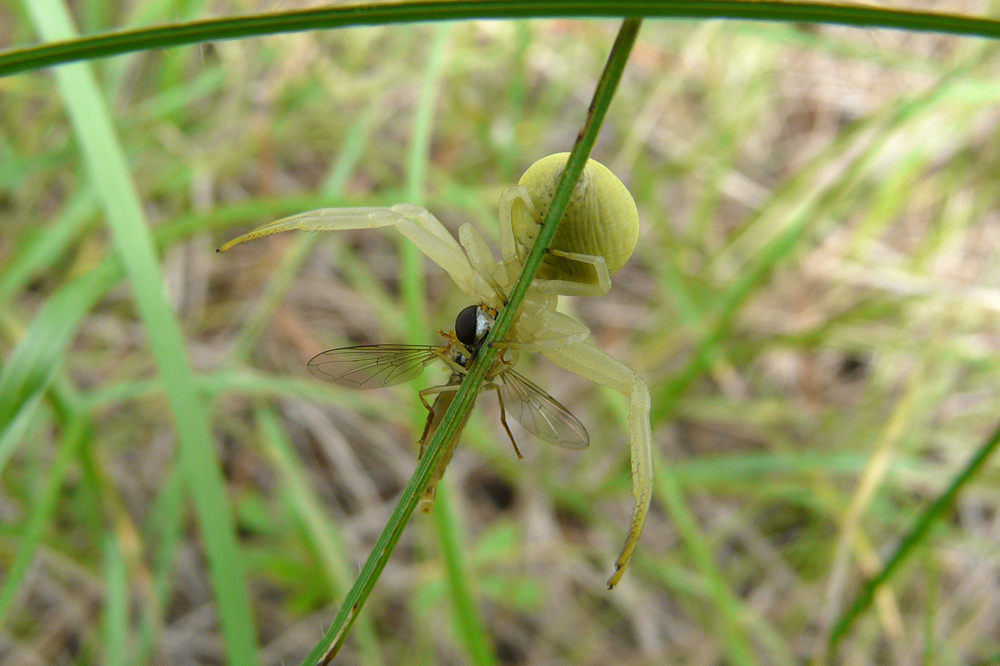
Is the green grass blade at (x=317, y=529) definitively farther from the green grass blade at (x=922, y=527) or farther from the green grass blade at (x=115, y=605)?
the green grass blade at (x=922, y=527)

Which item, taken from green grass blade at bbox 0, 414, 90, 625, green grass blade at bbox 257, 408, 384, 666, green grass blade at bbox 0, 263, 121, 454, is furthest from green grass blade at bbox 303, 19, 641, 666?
green grass blade at bbox 257, 408, 384, 666

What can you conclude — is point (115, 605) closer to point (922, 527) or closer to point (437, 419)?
point (437, 419)

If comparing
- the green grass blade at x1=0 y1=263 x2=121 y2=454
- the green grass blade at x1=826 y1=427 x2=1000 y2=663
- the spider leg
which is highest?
the green grass blade at x1=0 y1=263 x2=121 y2=454

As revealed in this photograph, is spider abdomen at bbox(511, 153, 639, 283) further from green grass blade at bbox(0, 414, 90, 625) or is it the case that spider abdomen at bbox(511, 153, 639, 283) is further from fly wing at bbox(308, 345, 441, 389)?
green grass blade at bbox(0, 414, 90, 625)

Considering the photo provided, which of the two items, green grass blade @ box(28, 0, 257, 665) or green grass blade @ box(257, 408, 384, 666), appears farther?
green grass blade @ box(257, 408, 384, 666)

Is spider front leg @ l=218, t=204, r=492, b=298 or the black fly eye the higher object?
spider front leg @ l=218, t=204, r=492, b=298

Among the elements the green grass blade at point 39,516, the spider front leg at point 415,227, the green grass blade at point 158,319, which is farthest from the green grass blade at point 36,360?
the spider front leg at point 415,227

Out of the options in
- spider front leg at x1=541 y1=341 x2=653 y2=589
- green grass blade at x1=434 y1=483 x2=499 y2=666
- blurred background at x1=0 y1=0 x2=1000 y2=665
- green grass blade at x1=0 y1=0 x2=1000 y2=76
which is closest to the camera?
green grass blade at x1=0 y1=0 x2=1000 y2=76

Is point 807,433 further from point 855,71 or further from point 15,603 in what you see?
point 15,603
